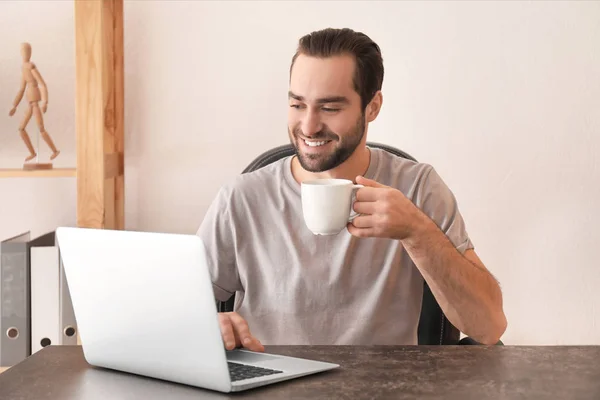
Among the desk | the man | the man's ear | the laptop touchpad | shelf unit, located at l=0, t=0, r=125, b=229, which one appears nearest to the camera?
the desk

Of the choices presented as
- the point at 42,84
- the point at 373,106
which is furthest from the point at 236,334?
the point at 42,84

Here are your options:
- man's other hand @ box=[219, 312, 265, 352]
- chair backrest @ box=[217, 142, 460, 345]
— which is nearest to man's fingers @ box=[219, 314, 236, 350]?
man's other hand @ box=[219, 312, 265, 352]

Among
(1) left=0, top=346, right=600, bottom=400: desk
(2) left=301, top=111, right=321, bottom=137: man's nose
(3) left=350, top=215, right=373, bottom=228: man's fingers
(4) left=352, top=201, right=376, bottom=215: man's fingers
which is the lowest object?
(1) left=0, top=346, right=600, bottom=400: desk

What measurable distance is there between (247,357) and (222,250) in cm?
52

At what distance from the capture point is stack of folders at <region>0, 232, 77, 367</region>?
208 centimetres

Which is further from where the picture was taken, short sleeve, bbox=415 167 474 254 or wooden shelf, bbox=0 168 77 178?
wooden shelf, bbox=0 168 77 178

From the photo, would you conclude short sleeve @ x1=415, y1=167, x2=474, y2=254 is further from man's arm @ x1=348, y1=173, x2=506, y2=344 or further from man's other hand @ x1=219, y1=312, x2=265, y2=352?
man's other hand @ x1=219, y1=312, x2=265, y2=352

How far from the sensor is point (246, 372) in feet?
3.49

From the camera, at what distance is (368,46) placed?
1.70 m

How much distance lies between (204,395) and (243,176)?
782 mm

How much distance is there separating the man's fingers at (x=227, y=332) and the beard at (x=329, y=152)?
19.0 inches

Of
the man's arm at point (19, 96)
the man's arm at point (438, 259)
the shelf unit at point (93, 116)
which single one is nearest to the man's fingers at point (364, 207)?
the man's arm at point (438, 259)

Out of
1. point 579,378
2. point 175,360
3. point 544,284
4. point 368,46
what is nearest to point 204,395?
point 175,360

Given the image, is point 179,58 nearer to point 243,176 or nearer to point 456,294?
point 243,176
